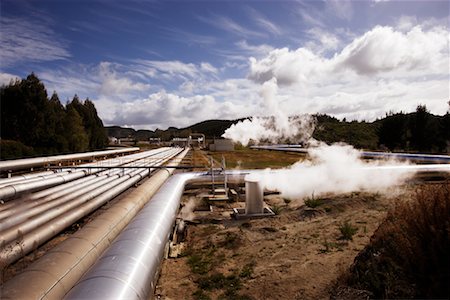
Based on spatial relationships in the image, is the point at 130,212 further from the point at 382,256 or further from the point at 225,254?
the point at 382,256

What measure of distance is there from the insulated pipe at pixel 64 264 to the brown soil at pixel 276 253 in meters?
1.93

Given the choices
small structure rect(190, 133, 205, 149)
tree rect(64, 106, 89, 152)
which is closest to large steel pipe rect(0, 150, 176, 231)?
tree rect(64, 106, 89, 152)

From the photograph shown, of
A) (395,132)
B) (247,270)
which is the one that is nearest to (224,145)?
(395,132)

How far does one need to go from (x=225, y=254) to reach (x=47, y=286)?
17.7ft

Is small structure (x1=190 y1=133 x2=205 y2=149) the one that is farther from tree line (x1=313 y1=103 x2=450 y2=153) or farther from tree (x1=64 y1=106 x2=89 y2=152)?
tree line (x1=313 y1=103 x2=450 y2=153)

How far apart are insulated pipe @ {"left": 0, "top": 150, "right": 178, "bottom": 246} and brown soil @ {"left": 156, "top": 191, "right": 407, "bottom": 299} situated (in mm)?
4522

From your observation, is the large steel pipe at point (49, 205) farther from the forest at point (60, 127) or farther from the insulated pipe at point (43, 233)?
the forest at point (60, 127)

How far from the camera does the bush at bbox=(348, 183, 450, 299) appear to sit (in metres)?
4.77

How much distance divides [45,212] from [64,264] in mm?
5884

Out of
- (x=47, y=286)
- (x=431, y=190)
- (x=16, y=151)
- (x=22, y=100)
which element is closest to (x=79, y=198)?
(x=47, y=286)

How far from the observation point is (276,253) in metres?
9.23

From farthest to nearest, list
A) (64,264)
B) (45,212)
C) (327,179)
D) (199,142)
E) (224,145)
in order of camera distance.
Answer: (199,142), (224,145), (327,179), (45,212), (64,264)

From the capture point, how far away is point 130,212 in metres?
11.4

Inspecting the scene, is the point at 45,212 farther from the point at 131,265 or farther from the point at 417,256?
the point at 417,256
